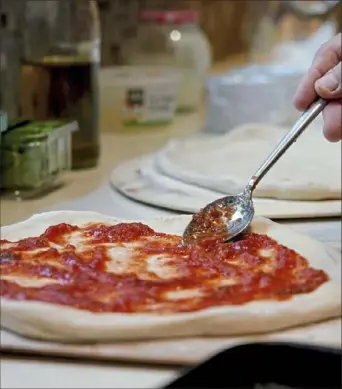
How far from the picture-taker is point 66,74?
0.89m

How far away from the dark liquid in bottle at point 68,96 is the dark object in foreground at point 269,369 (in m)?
0.54

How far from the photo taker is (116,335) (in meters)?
0.40

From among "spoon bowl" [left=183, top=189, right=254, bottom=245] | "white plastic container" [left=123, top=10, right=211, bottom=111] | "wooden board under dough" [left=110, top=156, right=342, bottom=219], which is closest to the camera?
"spoon bowl" [left=183, top=189, right=254, bottom=245]

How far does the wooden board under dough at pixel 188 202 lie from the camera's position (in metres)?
0.65

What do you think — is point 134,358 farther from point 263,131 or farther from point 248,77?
point 248,77

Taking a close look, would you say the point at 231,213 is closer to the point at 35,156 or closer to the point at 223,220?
the point at 223,220

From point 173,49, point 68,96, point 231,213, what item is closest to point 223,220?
point 231,213

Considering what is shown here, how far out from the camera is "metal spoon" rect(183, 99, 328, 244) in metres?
0.53

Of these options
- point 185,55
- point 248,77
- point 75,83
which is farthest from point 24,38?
point 185,55

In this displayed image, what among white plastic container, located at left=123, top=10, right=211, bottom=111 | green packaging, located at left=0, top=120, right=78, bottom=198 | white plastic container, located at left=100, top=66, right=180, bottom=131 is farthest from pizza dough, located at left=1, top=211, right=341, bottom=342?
white plastic container, located at left=123, top=10, right=211, bottom=111

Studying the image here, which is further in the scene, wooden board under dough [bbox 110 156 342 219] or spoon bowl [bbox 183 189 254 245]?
wooden board under dough [bbox 110 156 342 219]

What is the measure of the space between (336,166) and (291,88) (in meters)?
0.31

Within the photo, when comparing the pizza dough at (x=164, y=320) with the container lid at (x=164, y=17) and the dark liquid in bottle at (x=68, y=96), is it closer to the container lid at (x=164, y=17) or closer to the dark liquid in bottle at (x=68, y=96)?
the dark liquid in bottle at (x=68, y=96)

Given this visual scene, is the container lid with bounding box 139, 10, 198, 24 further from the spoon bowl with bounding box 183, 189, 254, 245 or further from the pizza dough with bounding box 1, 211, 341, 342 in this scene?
the pizza dough with bounding box 1, 211, 341, 342
